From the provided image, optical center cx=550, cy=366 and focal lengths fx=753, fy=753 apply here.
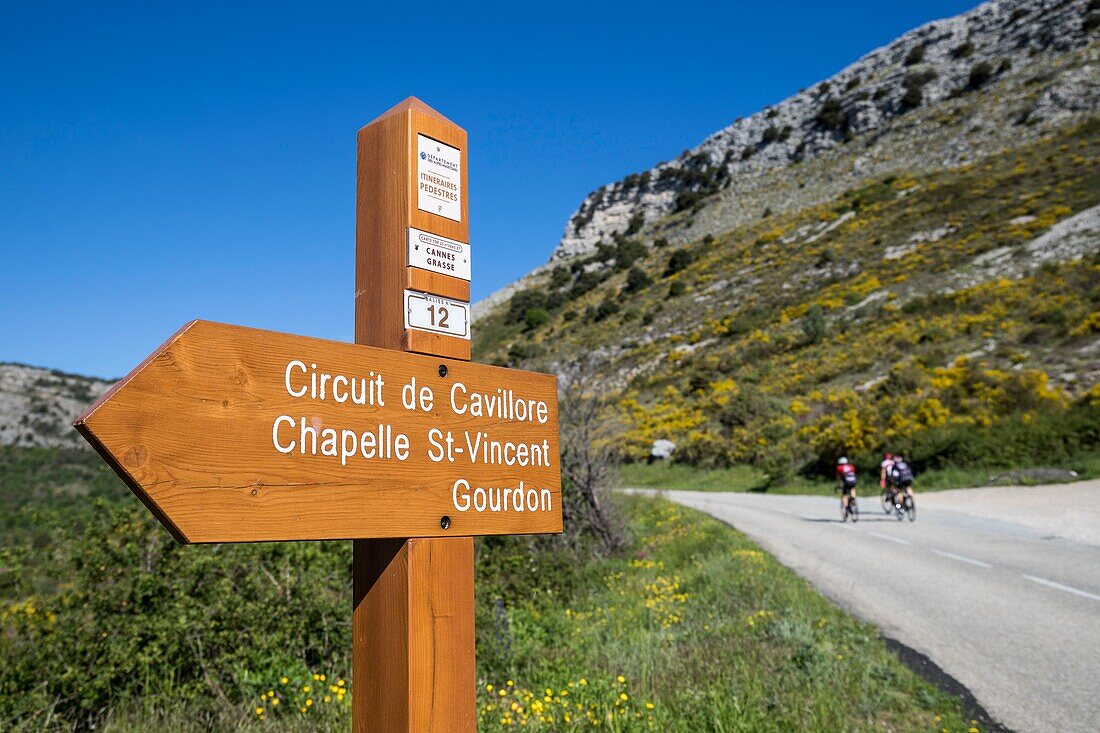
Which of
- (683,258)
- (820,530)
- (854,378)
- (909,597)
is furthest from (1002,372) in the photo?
(683,258)

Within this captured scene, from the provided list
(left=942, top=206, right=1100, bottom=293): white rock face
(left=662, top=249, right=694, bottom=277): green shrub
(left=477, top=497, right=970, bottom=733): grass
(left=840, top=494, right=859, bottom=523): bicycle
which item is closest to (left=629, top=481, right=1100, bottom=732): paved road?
(left=840, top=494, right=859, bottom=523): bicycle

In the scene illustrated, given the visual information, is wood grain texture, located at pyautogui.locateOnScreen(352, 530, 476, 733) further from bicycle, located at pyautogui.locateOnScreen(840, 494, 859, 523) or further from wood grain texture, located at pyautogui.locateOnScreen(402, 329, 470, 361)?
bicycle, located at pyautogui.locateOnScreen(840, 494, 859, 523)

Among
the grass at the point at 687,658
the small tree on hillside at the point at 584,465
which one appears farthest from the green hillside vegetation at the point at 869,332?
the grass at the point at 687,658

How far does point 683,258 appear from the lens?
56.0 meters

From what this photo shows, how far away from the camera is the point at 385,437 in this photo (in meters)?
1.99

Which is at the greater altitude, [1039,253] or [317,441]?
[1039,253]

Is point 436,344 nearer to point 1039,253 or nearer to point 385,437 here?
point 385,437

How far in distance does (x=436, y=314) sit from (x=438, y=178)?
436mm

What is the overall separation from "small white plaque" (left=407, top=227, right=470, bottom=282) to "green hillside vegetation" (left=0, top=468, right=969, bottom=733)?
2509mm

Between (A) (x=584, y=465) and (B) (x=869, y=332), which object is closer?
(A) (x=584, y=465)

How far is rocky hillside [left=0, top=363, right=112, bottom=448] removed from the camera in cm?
2420

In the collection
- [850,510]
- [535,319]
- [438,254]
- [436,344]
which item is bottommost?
[850,510]

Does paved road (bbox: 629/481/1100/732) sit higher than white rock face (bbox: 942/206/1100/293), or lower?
lower

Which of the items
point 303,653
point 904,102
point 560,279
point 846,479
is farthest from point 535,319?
point 303,653
